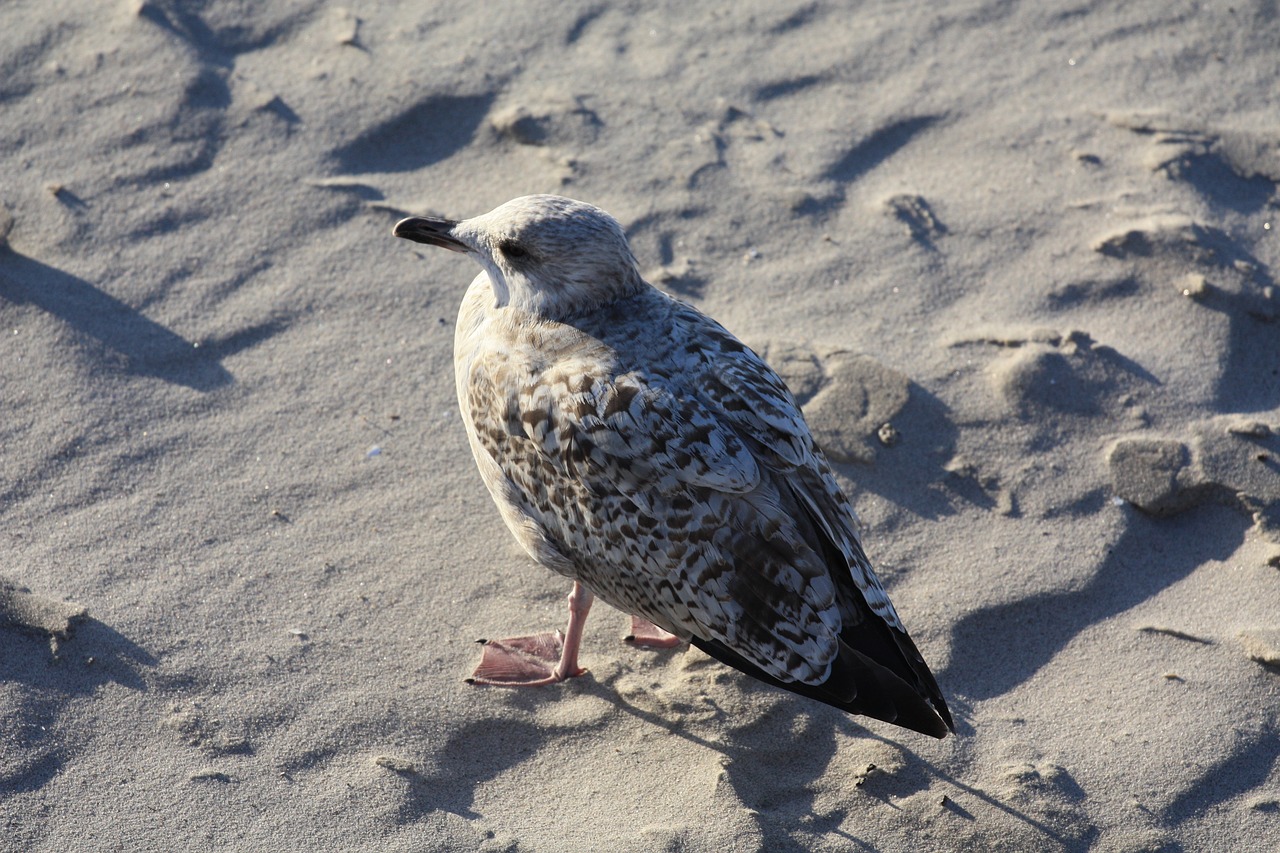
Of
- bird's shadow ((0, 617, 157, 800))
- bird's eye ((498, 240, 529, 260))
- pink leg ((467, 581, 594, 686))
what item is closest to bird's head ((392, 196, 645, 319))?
bird's eye ((498, 240, 529, 260))

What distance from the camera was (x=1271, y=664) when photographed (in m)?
3.77

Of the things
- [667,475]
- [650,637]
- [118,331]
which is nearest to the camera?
[667,475]

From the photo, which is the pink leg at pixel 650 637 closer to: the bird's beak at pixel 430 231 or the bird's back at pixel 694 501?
the bird's back at pixel 694 501

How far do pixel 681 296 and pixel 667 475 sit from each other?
1801mm

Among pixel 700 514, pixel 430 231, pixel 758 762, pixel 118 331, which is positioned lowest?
pixel 758 762

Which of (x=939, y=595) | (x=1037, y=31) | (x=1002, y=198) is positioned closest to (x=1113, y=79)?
(x=1037, y=31)

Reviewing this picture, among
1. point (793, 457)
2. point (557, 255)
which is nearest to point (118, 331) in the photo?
point (557, 255)

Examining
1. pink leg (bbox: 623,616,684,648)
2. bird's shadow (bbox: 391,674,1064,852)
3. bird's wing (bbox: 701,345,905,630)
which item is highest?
bird's wing (bbox: 701,345,905,630)

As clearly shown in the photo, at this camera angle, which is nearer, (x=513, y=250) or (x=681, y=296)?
(x=513, y=250)

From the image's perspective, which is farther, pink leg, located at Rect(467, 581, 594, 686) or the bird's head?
pink leg, located at Rect(467, 581, 594, 686)

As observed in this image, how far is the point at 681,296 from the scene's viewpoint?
4.95 meters

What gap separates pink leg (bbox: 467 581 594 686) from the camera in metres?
3.80

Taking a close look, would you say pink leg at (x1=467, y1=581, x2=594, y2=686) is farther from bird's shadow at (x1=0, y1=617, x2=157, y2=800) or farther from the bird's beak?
the bird's beak

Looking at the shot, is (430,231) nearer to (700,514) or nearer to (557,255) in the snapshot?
(557,255)
